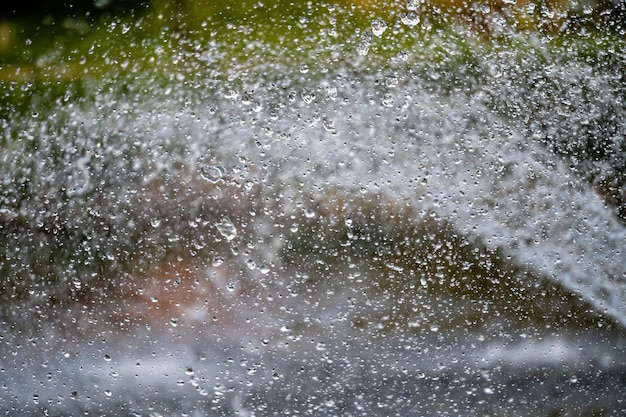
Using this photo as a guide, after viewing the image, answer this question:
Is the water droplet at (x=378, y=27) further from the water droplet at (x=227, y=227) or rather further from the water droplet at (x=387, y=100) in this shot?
the water droplet at (x=227, y=227)

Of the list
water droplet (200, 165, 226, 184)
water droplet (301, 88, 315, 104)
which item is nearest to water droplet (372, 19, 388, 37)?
water droplet (301, 88, 315, 104)

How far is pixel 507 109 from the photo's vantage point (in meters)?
0.79

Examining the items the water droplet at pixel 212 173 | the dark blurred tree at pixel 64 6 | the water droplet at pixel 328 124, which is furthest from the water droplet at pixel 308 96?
the dark blurred tree at pixel 64 6

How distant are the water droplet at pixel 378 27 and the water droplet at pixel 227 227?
1.02 ft

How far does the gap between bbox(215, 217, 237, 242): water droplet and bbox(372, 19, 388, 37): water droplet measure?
31 centimetres

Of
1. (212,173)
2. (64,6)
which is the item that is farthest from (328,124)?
(64,6)

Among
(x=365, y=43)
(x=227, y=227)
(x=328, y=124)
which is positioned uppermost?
(x=365, y=43)

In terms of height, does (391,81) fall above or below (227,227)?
above

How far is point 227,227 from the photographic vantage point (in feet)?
2.50

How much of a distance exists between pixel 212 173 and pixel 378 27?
0.95 ft

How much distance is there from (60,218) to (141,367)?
222 mm

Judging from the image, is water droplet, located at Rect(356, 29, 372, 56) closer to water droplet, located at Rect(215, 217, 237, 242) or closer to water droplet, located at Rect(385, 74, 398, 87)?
water droplet, located at Rect(385, 74, 398, 87)

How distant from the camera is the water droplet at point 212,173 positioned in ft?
2.52

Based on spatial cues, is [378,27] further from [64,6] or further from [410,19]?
[64,6]
